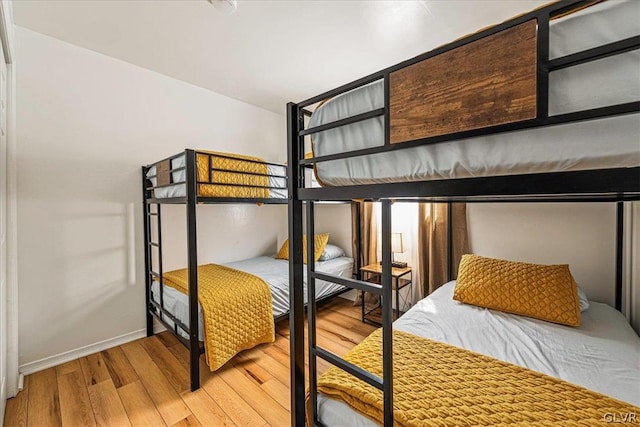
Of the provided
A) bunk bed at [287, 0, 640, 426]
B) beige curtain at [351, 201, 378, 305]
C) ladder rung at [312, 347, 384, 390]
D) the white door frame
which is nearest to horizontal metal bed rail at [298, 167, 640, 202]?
bunk bed at [287, 0, 640, 426]

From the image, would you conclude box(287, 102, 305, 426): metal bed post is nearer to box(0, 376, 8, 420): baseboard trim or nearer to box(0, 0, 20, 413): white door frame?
box(0, 376, 8, 420): baseboard trim

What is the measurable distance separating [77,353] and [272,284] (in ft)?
5.43

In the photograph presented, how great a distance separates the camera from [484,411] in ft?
2.81

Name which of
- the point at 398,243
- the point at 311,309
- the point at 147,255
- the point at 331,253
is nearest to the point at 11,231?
the point at 147,255

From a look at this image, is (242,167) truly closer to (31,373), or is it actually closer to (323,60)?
(323,60)

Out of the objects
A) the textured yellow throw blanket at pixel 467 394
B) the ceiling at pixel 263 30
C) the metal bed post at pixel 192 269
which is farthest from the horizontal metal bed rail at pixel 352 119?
the ceiling at pixel 263 30

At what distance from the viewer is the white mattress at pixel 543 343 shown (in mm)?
1001

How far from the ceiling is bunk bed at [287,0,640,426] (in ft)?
4.21

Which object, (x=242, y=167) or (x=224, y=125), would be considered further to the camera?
(x=224, y=125)

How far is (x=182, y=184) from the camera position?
181cm

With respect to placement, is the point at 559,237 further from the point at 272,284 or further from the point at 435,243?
the point at 272,284

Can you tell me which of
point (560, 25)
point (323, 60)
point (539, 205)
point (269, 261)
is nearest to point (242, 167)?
point (323, 60)

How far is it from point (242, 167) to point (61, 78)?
1.61 meters

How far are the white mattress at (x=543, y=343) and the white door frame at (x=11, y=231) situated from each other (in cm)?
211
